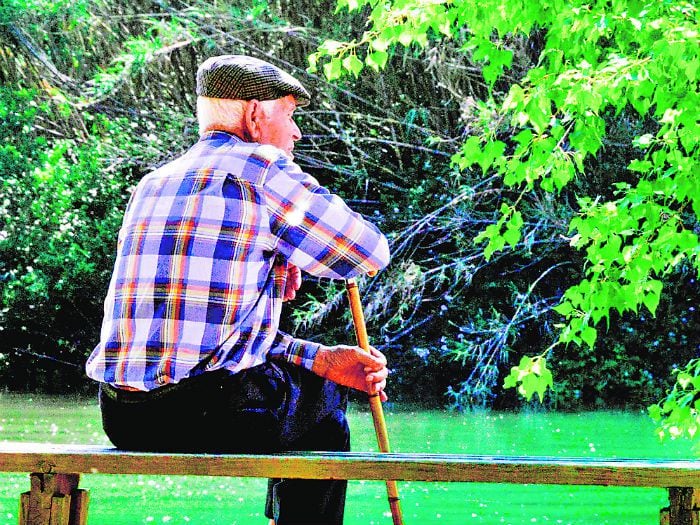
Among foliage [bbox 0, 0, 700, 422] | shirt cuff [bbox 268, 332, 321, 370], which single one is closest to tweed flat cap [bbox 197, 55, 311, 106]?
shirt cuff [bbox 268, 332, 321, 370]

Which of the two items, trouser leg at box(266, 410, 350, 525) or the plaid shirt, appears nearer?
the plaid shirt

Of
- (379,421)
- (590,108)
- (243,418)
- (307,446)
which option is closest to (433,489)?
(590,108)

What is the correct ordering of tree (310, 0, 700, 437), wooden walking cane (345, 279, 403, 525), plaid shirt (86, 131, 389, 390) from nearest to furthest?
plaid shirt (86, 131, 389, 390), wooden walking cane (345, 279, 403, 525), tree (310, 0, 700, 437)

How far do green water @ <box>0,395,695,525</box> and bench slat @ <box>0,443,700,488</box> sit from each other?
264 centimetres

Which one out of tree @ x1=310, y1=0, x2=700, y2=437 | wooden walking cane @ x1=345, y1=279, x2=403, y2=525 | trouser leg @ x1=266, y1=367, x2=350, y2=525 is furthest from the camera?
tree @ x1=310, y1=0, x2=700, y2=437

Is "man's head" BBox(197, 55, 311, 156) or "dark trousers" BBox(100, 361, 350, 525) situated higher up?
"man's head" BBox(197, 55, 311, 156)

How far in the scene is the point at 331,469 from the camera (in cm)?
155

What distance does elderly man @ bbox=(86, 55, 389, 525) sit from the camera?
1617 mm

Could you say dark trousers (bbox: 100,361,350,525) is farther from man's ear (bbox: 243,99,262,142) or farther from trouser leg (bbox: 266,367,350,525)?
man's ear (bbox: 243,99,262,142)

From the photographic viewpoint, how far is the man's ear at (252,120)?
175 centimetres

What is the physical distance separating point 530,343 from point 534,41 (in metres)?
2.41

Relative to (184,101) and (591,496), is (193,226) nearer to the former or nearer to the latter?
(591,496)

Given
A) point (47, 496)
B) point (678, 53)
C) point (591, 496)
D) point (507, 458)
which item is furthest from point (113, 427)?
point (591, 496)

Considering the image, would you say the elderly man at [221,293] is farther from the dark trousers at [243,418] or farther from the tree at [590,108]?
the tree at [590,108]
